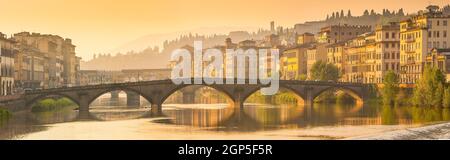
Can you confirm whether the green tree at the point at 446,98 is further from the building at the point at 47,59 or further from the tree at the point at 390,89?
the building at the point at 47,59

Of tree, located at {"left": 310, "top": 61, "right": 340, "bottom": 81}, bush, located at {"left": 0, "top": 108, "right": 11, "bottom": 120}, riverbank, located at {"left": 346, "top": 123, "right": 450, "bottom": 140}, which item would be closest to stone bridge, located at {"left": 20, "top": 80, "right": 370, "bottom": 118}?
bush, located at {"left": 0, "top": 108, "right": 11, "bottom": 120}

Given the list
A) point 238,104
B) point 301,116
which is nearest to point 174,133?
point 301,116

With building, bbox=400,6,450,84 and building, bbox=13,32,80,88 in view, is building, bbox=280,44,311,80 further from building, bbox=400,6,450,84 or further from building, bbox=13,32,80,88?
building, bbox=13,32,80,88

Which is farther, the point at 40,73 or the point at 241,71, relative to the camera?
the point at 241,71

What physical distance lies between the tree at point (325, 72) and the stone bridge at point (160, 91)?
32.0 ft

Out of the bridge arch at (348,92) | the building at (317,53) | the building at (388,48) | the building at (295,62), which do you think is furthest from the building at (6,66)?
the building at (295,62)

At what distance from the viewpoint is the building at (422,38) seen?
82750mm

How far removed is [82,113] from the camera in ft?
233

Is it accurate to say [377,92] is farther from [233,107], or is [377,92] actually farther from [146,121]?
[146,121]
